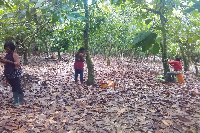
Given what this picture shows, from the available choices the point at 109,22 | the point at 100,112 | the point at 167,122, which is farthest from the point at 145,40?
the point at 109,22

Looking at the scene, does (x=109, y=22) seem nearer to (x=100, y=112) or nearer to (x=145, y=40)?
(x=100, y=112)

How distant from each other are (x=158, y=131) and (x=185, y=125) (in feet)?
2.15

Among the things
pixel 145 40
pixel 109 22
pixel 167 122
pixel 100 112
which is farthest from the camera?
pixel 109 22

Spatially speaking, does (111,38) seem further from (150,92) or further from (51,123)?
(51,123)

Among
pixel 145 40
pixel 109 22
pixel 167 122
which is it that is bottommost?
pixel 167 122

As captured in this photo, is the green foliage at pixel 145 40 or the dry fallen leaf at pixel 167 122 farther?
the dry fallen leaf at pixel 167 122

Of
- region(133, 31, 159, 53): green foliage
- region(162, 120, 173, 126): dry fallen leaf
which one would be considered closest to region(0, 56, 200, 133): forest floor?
region(162, 120, 173, 126): dry fallen leaf

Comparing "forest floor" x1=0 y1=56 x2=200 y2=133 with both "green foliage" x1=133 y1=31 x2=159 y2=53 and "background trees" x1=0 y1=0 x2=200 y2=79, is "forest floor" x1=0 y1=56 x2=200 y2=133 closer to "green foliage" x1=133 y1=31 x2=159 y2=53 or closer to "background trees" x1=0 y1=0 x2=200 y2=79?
"background trees" x1=0 y1=0 x2=200 y2=79

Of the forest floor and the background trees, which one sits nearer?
the background trees

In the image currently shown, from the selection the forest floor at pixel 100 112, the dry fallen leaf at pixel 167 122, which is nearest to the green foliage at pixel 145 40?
the forest floor at pixel 100 112

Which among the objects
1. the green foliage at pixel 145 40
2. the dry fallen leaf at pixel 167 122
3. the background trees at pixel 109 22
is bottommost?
the dry fallen leaf at pixel 167 122

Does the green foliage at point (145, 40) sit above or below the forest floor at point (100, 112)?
above

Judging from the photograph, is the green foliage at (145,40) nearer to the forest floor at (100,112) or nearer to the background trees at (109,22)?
the background trees at (109,22)

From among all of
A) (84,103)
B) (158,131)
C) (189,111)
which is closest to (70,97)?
(84,103)
